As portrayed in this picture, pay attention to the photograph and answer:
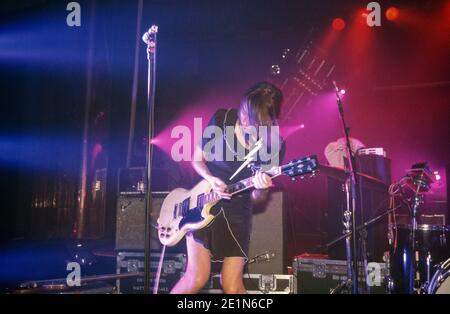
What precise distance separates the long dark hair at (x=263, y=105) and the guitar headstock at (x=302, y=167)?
425 millimetres

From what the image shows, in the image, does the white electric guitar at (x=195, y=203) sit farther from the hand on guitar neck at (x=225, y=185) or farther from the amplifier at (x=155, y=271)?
the amplifier at (x=155, y=271)

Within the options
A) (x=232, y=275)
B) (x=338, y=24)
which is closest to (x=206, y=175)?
(x=232, y=275)

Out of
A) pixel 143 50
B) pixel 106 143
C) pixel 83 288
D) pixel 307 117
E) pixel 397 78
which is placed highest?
pixel 143 50

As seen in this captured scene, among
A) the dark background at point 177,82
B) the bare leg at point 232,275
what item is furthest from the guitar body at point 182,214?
the dark background at point 177,82

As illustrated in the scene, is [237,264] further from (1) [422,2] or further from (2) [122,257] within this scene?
(1) [422,2]

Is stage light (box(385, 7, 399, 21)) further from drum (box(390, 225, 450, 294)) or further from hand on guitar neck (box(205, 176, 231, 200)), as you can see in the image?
hand on guitar neck (box(205, 176, 231, 200))

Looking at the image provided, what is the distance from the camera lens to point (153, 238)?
4395 millimetres

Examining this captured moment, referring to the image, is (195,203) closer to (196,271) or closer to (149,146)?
(196,271)

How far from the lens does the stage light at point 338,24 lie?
6.86 m

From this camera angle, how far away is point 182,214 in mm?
3672

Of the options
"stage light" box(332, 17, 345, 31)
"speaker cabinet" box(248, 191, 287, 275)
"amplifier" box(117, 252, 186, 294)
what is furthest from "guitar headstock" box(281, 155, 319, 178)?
"stage light" box(332, 17, 345, 31)

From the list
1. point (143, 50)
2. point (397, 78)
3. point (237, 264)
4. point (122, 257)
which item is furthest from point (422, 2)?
point (122, 257)

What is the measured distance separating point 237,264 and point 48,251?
14.0ft

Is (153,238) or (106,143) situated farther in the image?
(106,143)
